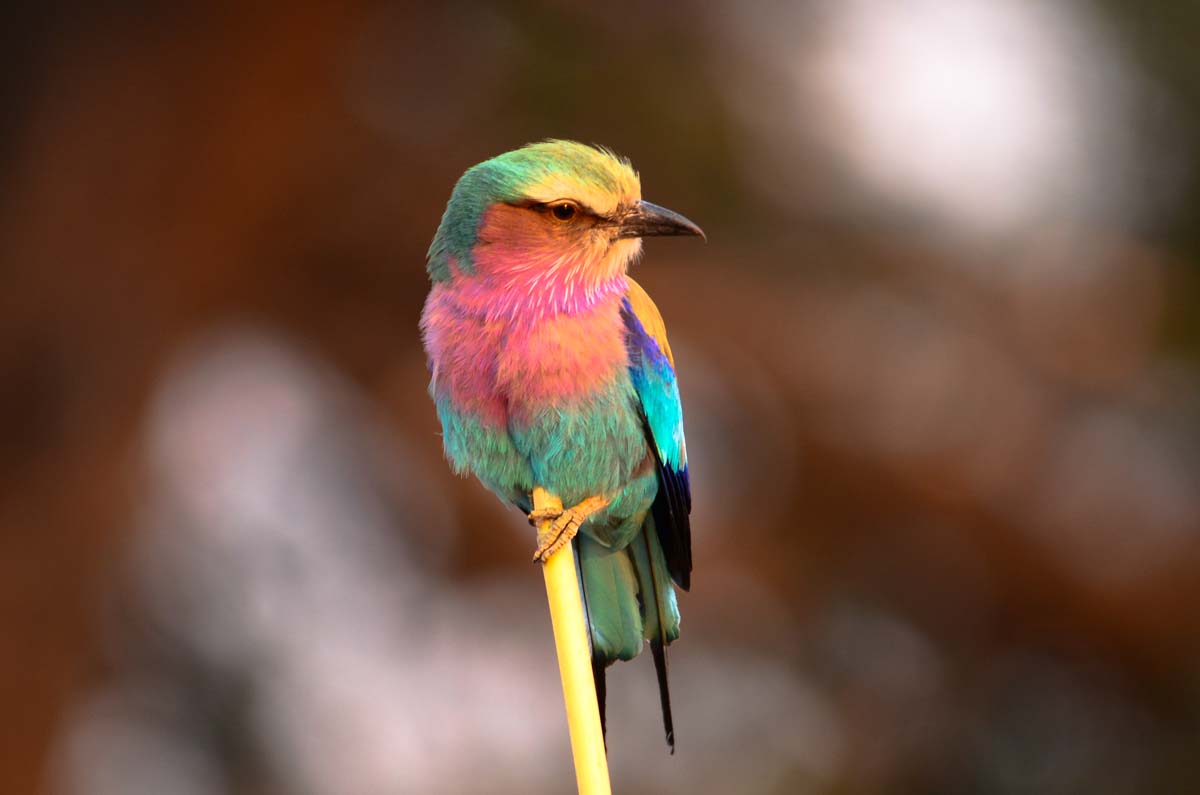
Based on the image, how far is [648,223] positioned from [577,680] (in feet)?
3.05

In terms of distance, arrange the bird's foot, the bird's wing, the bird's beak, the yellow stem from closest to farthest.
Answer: the yellow stem
the bird's foot
the bird's beak
the bird's wing

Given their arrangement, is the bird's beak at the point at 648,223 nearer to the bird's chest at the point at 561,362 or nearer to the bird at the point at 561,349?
the bird at the point at 561,349

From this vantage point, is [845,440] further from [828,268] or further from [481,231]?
[481,231]

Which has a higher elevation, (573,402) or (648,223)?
(648,223)

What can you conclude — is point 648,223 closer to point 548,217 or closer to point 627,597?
point 548,217

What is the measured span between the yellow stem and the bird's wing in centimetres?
64

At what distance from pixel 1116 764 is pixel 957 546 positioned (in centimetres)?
147

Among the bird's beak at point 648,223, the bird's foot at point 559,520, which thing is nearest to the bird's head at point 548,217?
the bird's beak at point 648,223

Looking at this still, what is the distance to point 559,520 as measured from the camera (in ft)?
7.33

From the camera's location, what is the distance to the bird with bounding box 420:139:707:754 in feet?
7.29

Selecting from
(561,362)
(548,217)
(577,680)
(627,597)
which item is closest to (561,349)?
(561,362)

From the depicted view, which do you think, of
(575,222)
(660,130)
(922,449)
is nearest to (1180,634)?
(922,449)

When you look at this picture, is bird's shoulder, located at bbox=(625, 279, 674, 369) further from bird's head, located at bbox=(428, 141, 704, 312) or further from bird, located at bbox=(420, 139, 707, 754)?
bird's head, located at bbox=(428, 141, 704, 312)

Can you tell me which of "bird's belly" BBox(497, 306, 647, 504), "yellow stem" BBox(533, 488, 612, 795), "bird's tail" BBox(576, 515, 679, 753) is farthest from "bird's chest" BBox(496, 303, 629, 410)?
"yellow stem" BBox(533, 488, 612, 795)
